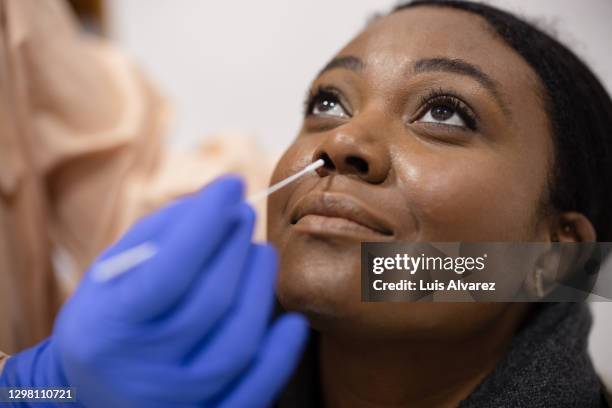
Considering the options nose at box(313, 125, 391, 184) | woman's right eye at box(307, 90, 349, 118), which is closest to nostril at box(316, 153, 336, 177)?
nose at box(313, 125, 391, 184)

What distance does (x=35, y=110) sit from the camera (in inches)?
43.2

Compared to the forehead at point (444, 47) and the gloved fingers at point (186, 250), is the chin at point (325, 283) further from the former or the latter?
the forehead at point (444, 47)

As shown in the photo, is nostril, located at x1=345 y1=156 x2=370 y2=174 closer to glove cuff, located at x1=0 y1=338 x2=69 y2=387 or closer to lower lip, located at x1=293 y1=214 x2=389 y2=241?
lower lip, located at x1=293 y1=214 x2=389 y2=241

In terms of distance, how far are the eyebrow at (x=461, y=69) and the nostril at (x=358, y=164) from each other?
134 millimetres

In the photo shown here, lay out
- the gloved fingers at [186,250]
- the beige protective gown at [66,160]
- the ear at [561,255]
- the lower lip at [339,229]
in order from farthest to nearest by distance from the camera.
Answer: the beige protective gown at [66,160], the ear at [561,255], the lower lip at [339,229], the gloved fingers at [186,250]

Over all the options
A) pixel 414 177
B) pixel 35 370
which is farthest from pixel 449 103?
pixel 35 370

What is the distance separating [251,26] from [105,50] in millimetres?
436

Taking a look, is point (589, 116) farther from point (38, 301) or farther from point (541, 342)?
point (38, 301)

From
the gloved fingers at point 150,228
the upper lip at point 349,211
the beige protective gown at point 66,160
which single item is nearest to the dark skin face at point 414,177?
the upper lip at point 349,211

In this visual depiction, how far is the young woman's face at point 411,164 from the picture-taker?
1.90 ft

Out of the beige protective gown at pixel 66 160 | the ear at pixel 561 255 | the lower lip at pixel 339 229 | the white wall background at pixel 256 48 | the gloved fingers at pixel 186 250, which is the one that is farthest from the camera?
the beige protective gown at pixel 66 160

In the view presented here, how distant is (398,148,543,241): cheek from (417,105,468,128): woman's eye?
45 millimetres

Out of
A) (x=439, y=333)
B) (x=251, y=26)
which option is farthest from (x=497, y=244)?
(x=251, y=26)

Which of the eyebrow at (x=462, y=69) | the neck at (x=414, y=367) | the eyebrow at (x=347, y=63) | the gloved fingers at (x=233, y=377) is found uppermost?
the eyebrow at (x=347, y=63)
